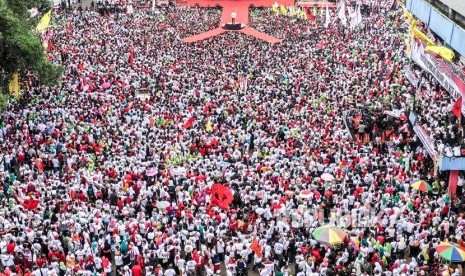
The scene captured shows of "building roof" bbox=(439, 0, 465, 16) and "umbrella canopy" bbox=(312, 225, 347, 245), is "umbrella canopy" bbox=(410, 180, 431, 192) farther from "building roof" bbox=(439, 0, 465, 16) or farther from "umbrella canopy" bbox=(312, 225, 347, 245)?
"building roof" bbox=(439, 0, 465, 16)

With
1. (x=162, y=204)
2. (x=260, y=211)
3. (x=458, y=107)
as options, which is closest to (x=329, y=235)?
(x=260, y=211)

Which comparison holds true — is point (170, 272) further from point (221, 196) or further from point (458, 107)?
point (458, 107)

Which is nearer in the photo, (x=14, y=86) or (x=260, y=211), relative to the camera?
(x=260, y=211)

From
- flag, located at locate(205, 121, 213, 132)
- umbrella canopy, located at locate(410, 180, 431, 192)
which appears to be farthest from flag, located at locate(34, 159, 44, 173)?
umbrella canopy, located at locate(410, 180, 431, 192)

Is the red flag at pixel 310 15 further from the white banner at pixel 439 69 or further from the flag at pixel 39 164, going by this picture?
the flag at pixel 39 164

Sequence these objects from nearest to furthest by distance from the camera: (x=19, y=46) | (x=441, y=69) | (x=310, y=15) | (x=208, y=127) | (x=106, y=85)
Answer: (x=19, y=46), (x=208, y=127), (x=441, y=69), (x=106, y=85), (x=310, y=15)

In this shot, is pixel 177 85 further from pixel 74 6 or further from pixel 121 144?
pixel 74 6
